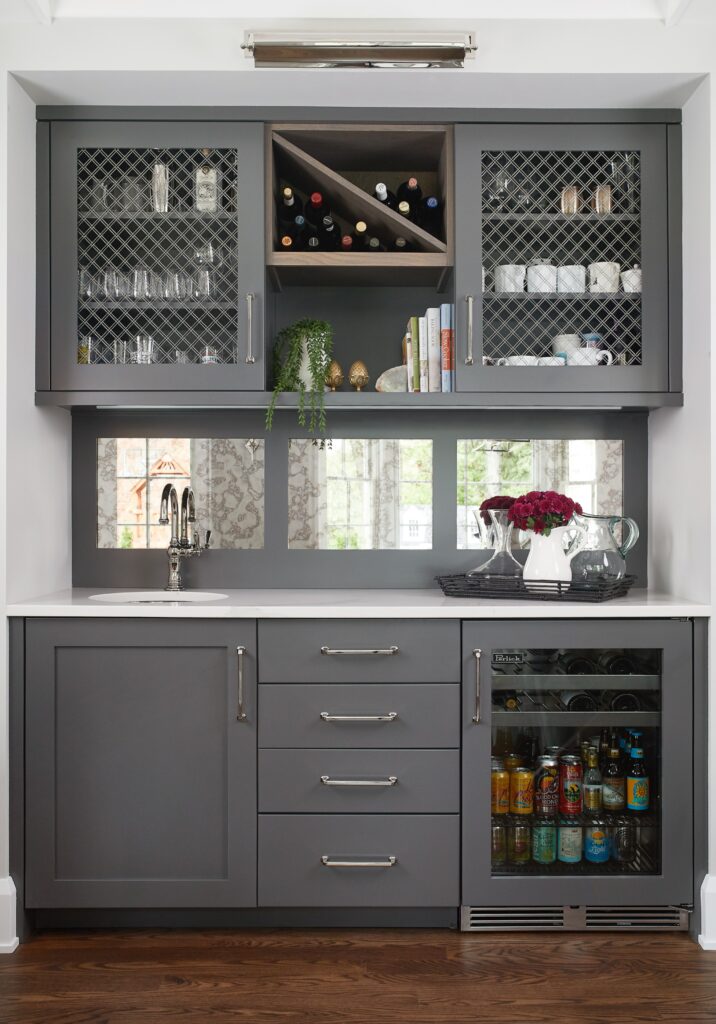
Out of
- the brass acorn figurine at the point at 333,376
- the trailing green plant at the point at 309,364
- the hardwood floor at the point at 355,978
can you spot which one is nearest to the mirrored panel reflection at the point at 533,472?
the brass acorn figurine at the point at 333,376

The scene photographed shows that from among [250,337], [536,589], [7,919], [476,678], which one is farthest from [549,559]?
[7,919]

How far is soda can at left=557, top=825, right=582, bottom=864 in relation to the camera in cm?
230

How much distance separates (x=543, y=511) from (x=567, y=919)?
3.68 feet

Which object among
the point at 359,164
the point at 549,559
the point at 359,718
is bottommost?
the point at 359,718

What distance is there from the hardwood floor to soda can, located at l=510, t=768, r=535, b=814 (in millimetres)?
337

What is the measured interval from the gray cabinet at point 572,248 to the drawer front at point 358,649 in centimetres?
75

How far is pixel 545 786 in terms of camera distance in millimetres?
2326

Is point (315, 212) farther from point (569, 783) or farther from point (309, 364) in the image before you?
point (569, 783)

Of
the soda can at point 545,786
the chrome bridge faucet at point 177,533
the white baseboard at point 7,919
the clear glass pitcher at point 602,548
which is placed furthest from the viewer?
the chrome bridge faucet at point 177,533

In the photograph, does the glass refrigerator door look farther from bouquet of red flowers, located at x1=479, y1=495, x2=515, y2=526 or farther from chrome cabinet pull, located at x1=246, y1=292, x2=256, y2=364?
chrome cabinet pull, located at x1=246, y1=292, x2=256, y2=364

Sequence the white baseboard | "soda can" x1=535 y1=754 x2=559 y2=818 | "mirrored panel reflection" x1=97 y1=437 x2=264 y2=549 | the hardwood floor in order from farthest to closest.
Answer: "mirrored panel reflection" x1=97 y1=437 x2=264 y2=549
"soda can" x1=535 y1=754 x2=559 y2=818
the white baseboard
the hardwood floor

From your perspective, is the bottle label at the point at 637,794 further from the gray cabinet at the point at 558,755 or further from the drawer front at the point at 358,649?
the drawer front at the point at 358,649

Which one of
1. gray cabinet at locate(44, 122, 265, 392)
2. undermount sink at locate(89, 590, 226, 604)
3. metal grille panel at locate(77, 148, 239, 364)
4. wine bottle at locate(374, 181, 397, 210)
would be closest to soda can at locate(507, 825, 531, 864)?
undermount sink at locate(89, 590, 226, 604)

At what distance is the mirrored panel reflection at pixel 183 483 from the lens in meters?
2.83
